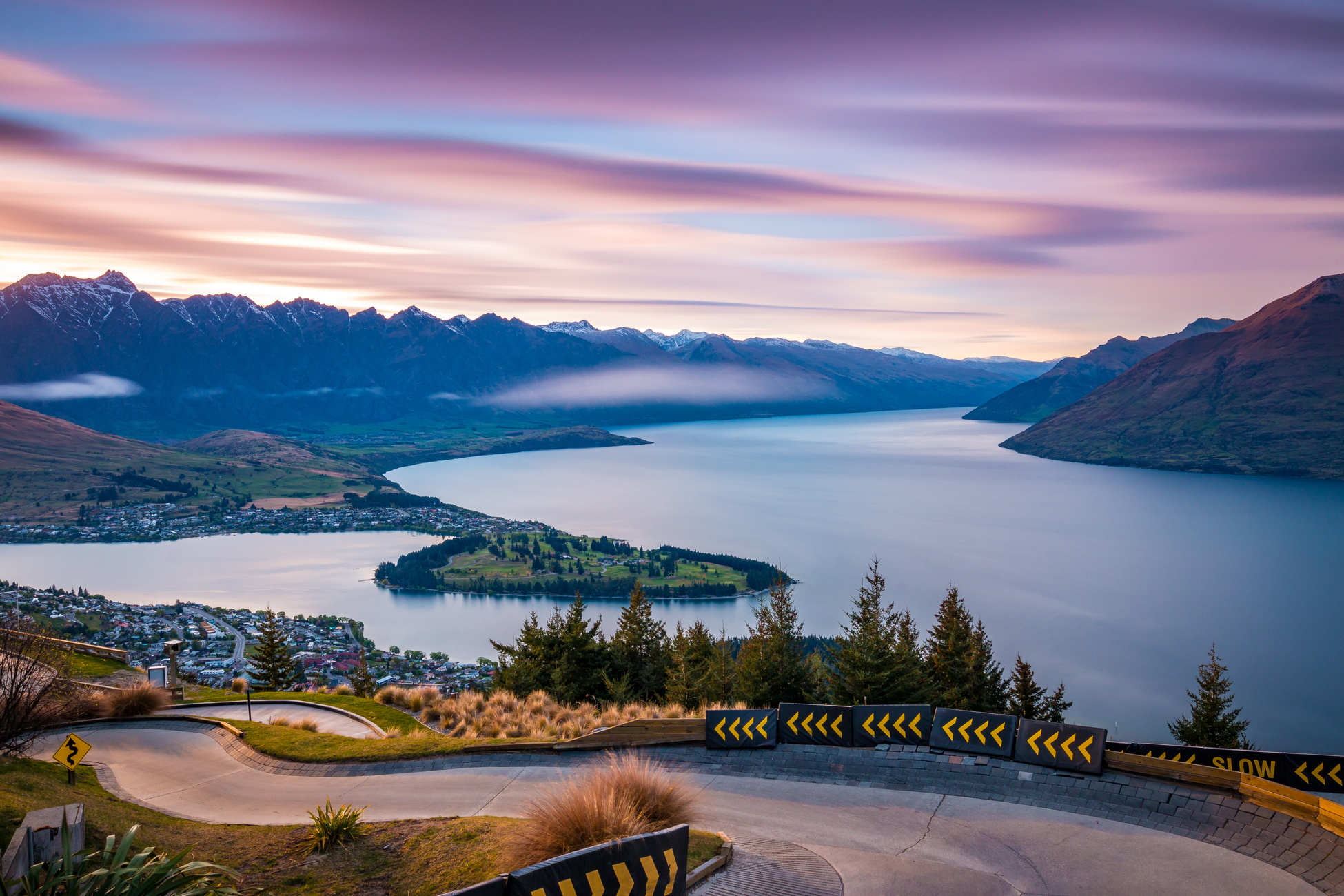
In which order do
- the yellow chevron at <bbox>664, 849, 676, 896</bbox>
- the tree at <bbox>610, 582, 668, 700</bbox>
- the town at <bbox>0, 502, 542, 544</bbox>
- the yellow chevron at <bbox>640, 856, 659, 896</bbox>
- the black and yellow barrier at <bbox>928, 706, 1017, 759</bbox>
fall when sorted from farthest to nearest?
the town at <bbox>0, 502, 542, 544</bbox>
the tree at <bbox>610, 582, 668, 700</bbox>
the black and yellow barrier at <bbox>928, 706, 1017, 759</bbox>
the yellow chevron at <bbox>664, 849, 676, 896</bbox>
the yellow chevron at <bbox>640, 856, 659, 896</bbox>

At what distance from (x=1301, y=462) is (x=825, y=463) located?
98875 mm

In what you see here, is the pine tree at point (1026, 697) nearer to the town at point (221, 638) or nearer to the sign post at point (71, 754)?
the sign post at point (71, 754)

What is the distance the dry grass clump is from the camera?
8.01 meters

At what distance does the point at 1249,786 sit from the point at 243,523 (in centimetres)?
14960

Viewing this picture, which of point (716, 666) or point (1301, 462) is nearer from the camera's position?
point (716, 666)

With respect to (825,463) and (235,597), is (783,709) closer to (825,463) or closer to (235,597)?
(235,597)

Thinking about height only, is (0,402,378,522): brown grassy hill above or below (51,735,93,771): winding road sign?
below

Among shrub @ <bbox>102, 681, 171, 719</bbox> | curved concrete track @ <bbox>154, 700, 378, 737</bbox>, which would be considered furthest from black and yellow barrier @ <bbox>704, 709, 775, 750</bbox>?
shrub @ <bbox>102, 681, 171, 719</bbox>

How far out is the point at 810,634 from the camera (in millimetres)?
64812

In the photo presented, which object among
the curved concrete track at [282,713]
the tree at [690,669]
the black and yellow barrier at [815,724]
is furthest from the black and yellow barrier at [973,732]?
the curved concrete track at [282,713]

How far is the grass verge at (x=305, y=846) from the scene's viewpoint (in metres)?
8.27

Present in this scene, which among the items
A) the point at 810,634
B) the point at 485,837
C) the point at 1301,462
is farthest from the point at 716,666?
the point at 1301,462

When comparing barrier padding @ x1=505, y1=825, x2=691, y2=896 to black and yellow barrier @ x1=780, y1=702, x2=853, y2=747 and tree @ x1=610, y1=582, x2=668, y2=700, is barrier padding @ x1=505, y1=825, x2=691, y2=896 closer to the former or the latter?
black and yellow barrier @ x1=780, y1=702, x2=853, y2=747

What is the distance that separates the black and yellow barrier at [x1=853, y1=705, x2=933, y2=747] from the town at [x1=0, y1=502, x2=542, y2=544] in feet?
362
